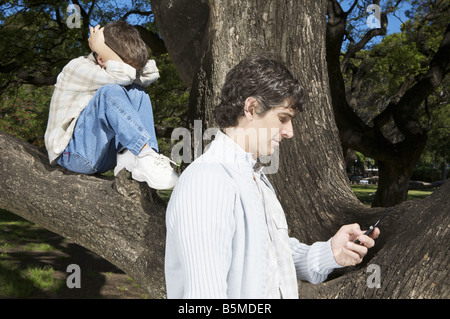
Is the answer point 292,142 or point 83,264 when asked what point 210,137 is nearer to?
point 292,142

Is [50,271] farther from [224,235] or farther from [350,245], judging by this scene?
[224,235]

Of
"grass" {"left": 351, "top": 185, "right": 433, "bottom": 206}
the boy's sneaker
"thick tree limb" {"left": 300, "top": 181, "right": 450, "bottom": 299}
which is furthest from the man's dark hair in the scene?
"grass" {"left": 351, "top": 185, "right": 433, "bottom": 206}

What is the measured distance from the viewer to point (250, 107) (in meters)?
1.60

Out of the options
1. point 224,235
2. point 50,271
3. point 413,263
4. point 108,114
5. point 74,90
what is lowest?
point 50,271

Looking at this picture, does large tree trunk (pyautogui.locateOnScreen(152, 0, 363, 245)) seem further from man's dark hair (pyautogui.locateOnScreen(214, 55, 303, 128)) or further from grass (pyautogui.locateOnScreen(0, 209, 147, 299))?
grass (pyautogui.locateOnScreen(0, 209, 147, 299))

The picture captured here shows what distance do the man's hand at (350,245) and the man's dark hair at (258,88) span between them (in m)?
0.57

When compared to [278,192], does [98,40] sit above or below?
above

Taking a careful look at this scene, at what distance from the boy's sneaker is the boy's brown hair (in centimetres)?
69

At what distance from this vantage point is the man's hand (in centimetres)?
176

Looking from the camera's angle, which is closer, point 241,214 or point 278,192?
point 241,214

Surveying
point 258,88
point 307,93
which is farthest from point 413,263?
point 307,93

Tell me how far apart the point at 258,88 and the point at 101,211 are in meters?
1.48

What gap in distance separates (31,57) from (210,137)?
26.2 ft

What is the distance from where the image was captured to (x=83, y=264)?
6.65 meters
